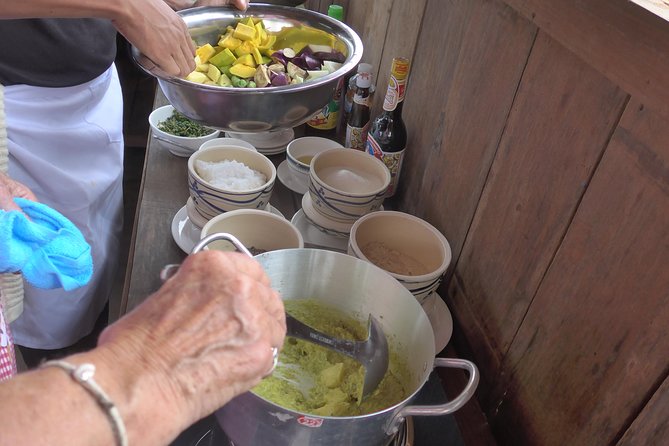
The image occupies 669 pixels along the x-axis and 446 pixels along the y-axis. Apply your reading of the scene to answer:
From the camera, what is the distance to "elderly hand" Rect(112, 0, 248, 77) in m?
0.91

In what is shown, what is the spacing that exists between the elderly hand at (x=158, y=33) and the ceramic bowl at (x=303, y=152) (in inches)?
13.3

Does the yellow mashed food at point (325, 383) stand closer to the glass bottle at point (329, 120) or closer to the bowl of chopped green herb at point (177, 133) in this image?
the bowl of chopped green herb at point (177, 133)

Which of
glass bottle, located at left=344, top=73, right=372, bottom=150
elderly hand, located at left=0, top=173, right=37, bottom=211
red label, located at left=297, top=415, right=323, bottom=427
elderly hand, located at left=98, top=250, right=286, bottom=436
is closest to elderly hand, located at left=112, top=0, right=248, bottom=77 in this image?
elderly hand, located at left=0, top=173, right=37, bottom=211

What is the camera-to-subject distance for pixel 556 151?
0.73 metres

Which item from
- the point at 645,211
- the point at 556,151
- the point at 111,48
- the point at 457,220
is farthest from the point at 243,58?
the point at 645,211

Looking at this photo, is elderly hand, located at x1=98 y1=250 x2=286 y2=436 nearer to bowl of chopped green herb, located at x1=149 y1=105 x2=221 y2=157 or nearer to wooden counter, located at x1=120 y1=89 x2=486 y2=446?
wooden counter, located at x1=120 y1=89 x2=486 y2=446

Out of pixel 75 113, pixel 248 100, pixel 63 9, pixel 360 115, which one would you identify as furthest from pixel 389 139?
pixel 75 113

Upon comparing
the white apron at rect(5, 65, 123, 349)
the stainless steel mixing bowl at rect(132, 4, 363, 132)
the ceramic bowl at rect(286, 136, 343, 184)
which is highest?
the stainless steel mixing bowl at rect(132, 4, 363, 132)

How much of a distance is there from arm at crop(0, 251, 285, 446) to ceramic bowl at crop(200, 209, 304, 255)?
39 centimetres

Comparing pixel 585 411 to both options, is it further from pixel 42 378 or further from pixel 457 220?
pixel 42 378

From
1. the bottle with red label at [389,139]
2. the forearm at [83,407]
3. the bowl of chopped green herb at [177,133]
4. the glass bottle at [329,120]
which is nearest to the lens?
the forearm at [83,407]

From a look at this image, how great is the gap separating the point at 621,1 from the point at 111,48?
42.4 inches

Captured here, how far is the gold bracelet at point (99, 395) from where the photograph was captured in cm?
42

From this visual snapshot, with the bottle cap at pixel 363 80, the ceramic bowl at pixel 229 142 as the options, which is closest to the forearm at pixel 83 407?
the ceramic bowl at pixel 229 142
